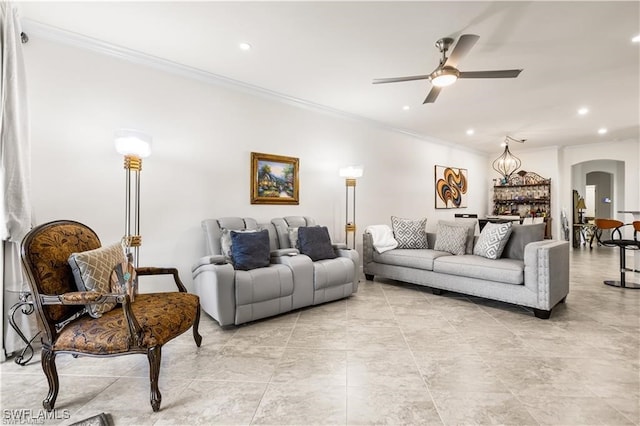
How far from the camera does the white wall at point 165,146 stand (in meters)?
2.65

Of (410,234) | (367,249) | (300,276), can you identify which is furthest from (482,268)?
(300,276)

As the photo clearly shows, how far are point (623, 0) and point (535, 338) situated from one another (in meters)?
2.67

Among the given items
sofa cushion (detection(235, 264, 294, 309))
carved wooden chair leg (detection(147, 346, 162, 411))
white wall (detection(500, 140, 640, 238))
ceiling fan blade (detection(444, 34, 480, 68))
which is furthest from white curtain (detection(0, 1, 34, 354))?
white wall (detection(500, 140, 640, 238))

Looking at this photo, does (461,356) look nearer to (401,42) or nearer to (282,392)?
(282,392)

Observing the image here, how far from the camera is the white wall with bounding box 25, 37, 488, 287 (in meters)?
2.65

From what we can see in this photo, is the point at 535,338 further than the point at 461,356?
Yes

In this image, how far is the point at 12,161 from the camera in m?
2.19

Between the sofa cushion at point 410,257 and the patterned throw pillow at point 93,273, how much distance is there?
132 inches

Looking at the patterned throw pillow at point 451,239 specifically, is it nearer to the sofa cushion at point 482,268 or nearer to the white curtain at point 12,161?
the sofa cushion at point 482,268

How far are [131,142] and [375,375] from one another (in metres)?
2.64

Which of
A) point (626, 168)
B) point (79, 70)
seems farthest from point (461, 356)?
point (626, 168)

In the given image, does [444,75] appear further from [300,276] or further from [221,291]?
[221,291]

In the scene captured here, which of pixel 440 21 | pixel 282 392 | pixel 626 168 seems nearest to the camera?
pixel 282 392

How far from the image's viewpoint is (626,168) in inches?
270
